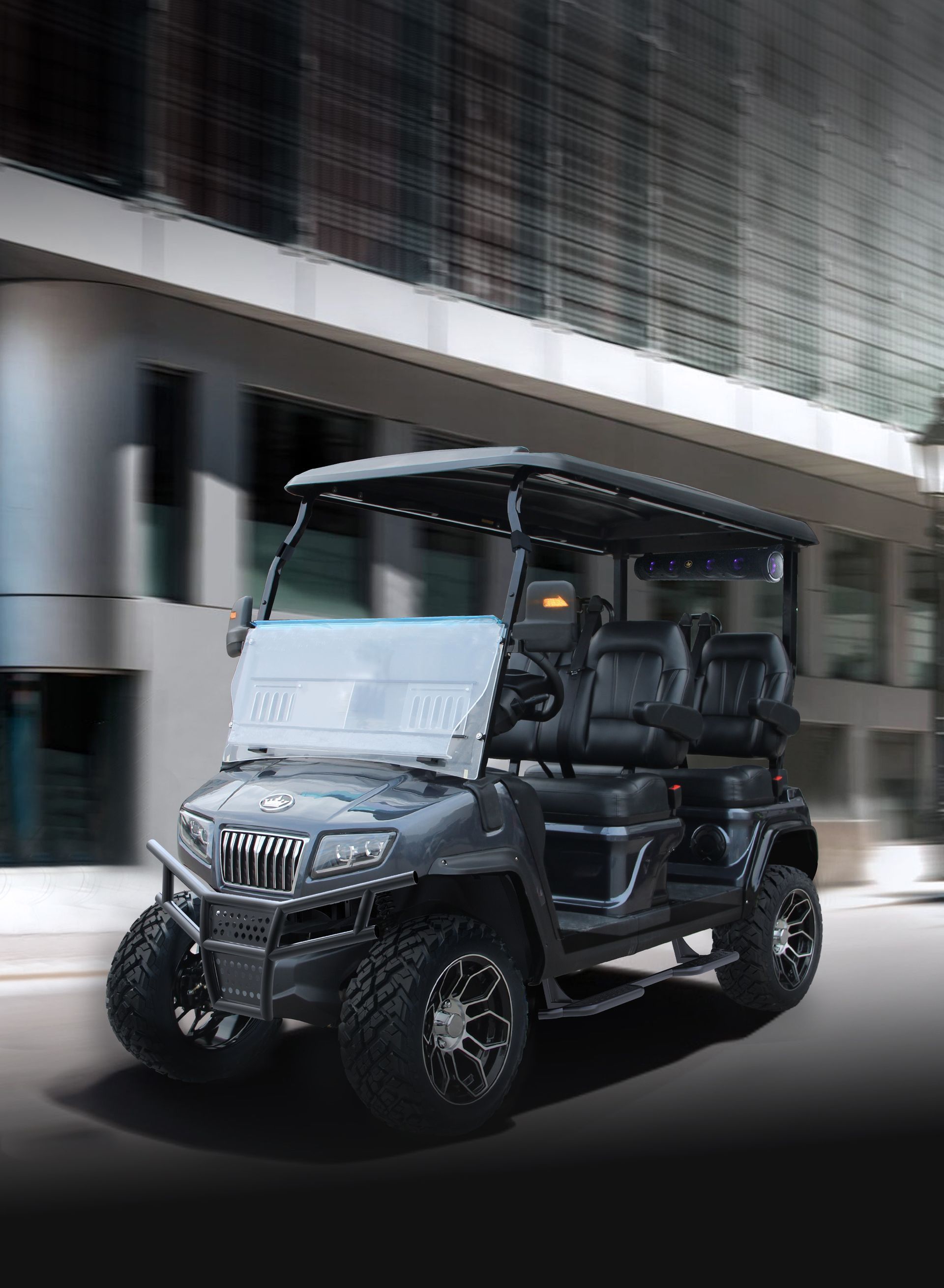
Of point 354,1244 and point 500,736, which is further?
point 500,736

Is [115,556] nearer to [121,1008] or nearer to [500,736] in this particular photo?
[500,736]

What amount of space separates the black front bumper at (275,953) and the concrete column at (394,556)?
8946 millimetres

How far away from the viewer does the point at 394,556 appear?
14148 millimetres

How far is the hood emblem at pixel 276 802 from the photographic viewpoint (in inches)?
202

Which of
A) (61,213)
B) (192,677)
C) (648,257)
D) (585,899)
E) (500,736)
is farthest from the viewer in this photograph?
(648,257)

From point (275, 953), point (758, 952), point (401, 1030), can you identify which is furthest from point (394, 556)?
point (401, 1030)

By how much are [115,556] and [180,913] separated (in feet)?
22.7

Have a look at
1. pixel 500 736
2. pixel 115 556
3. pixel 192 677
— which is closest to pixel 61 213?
pixel 115 556

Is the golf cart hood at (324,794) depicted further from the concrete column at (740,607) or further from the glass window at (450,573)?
the concrete column at (740,607)

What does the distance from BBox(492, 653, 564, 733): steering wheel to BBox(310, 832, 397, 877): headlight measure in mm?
786

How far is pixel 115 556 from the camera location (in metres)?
11.7

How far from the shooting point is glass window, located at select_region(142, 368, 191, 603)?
39.7ft

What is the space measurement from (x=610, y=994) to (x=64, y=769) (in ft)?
23.0

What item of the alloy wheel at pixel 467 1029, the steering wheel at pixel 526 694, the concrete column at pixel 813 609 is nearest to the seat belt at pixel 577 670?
the steering wheel at pixel 526 694
